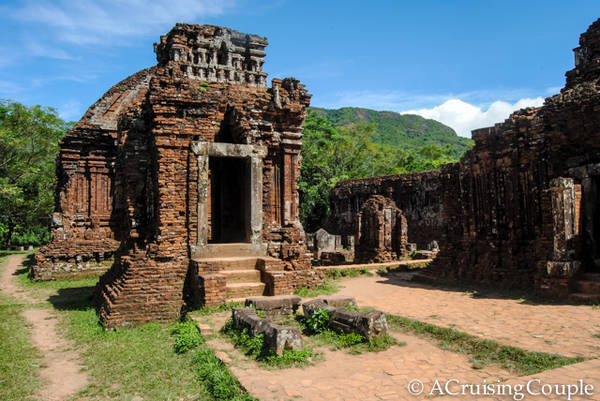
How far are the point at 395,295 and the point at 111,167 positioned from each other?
12002mm

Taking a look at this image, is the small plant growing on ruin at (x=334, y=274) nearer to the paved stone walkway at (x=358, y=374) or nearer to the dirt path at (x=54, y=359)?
the dirt path at (x=54, y=359)

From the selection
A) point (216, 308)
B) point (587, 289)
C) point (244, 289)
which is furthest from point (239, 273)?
point (587, 289)

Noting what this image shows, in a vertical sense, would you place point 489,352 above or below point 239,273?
below

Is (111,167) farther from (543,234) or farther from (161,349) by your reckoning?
(543,234)

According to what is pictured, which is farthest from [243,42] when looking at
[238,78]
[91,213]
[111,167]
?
[91,213]

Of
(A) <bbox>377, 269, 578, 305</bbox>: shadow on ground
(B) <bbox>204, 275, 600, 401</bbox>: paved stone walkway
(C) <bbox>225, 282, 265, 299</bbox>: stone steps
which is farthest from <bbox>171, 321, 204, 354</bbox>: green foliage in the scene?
(A) <bbox>377, 269, 578, 305</bbox>: shadow on ground

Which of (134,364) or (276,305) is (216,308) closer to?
(276,305)

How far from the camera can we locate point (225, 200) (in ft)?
39.5

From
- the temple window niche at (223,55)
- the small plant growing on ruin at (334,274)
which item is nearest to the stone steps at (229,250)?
the small plant growing on ruin at (334,274)

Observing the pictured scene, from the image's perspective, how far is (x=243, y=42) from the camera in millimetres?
22375

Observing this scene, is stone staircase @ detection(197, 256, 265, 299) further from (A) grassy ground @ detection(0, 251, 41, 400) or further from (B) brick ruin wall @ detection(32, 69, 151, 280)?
(B) brick ruin wall @ detection(32, 69, 151, 280)

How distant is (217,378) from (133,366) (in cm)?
155

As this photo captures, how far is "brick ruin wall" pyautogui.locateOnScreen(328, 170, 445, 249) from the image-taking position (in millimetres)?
24156

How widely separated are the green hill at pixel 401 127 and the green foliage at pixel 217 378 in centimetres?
7508
